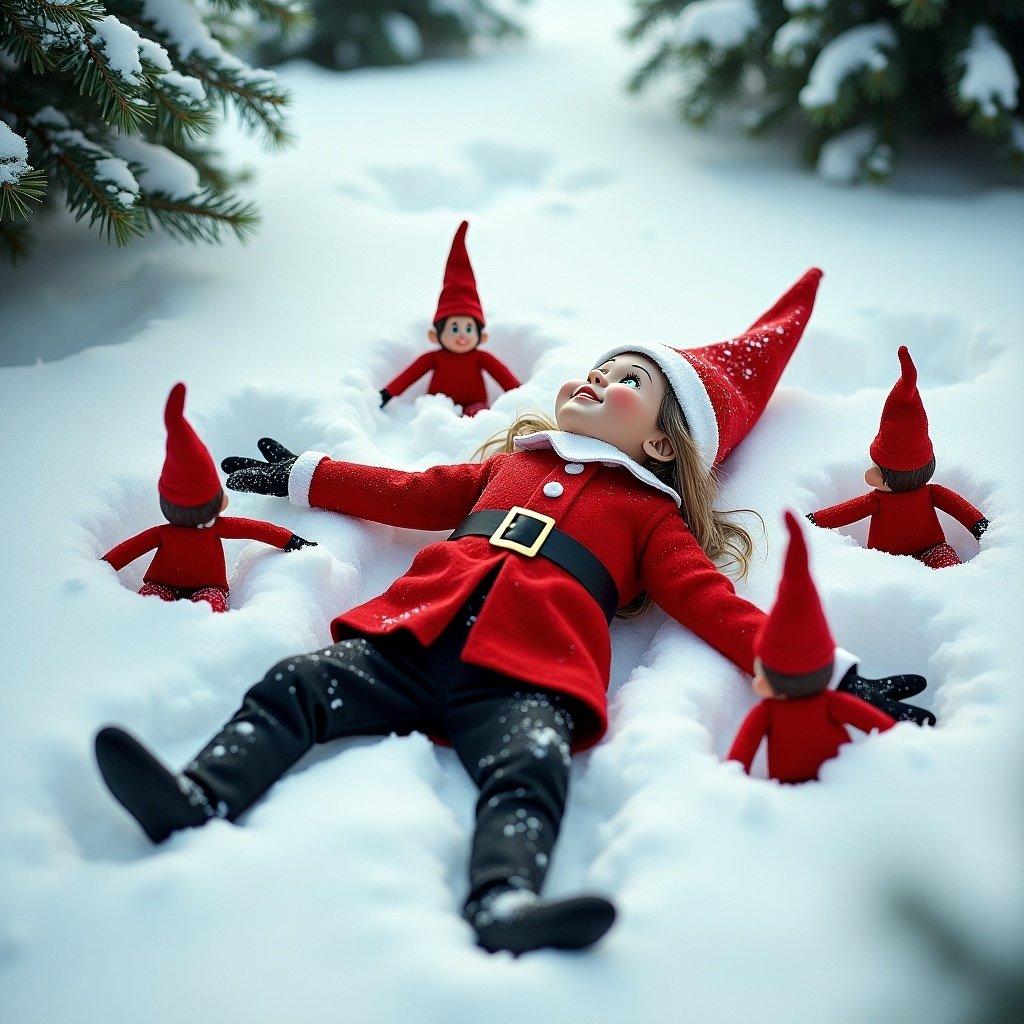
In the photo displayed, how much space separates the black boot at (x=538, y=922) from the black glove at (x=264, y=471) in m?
0.96

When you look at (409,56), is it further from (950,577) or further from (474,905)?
(474,905)

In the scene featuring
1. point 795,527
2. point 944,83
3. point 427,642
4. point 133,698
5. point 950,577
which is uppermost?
point 944,83

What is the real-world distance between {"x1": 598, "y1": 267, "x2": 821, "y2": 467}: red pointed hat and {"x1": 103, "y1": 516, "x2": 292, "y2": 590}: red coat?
2.40 feet

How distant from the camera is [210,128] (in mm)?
2307

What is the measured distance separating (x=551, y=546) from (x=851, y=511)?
59 cm

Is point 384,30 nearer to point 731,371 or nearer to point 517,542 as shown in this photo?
point 731,371

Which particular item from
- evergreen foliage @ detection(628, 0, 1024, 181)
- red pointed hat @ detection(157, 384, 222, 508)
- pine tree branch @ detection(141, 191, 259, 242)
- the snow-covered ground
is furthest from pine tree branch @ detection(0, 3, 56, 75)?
evergreen foliage @ detection(628, 0, 1024, 181)

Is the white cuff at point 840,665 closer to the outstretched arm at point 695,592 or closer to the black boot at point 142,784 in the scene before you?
the outstretched arm at point 695,592

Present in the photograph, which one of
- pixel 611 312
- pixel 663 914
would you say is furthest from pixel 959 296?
pixel 663 914

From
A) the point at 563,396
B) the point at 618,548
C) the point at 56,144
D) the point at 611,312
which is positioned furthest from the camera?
the point at 611,312

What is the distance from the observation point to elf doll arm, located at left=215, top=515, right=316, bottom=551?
1.74 meters

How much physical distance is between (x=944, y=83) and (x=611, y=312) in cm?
139

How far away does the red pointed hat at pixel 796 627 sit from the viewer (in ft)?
4.31

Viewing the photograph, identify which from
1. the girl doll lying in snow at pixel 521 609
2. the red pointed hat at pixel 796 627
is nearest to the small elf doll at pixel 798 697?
the red pointed hat at pixel 796 627
